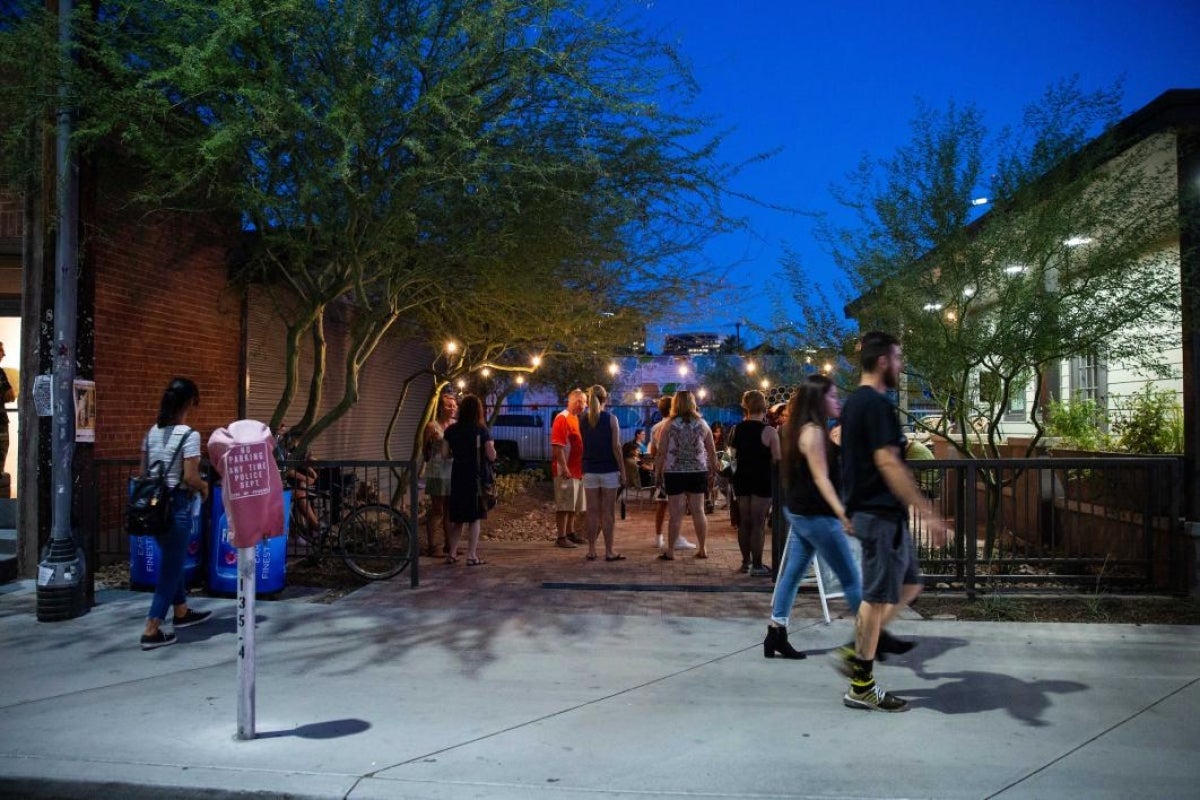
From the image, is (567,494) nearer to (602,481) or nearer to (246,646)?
(602,481)

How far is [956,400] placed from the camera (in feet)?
27.6

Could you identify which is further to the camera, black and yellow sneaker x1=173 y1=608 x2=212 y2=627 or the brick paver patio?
the brick paver patio

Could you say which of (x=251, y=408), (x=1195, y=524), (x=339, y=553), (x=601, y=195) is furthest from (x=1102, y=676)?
(x=251, y=408)

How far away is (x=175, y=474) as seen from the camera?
604 cm

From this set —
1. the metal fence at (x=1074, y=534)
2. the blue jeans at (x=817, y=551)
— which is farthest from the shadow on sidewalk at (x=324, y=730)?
the metal fence at (x=1074, y=534)

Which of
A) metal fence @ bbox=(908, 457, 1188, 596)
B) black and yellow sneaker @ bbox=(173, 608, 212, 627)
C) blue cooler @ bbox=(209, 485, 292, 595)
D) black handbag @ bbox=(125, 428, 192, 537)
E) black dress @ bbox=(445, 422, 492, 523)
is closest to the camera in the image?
black handbag @ bbox=(125, 428, 192, 537)

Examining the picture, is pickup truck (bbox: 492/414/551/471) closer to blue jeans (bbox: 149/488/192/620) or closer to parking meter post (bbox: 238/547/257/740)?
blue jeans (bbox: 149/488/192/620)

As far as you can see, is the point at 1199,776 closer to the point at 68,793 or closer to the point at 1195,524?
Answer: the point at 1195,524

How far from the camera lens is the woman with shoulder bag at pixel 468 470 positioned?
8852 mm

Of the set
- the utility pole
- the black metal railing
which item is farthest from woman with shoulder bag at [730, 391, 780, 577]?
the utility pole

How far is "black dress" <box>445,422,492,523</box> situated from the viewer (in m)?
8.84

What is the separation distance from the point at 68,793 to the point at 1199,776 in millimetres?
5015

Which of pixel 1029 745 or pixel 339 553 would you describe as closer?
pixel 1029 745

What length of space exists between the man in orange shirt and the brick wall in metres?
3.95
